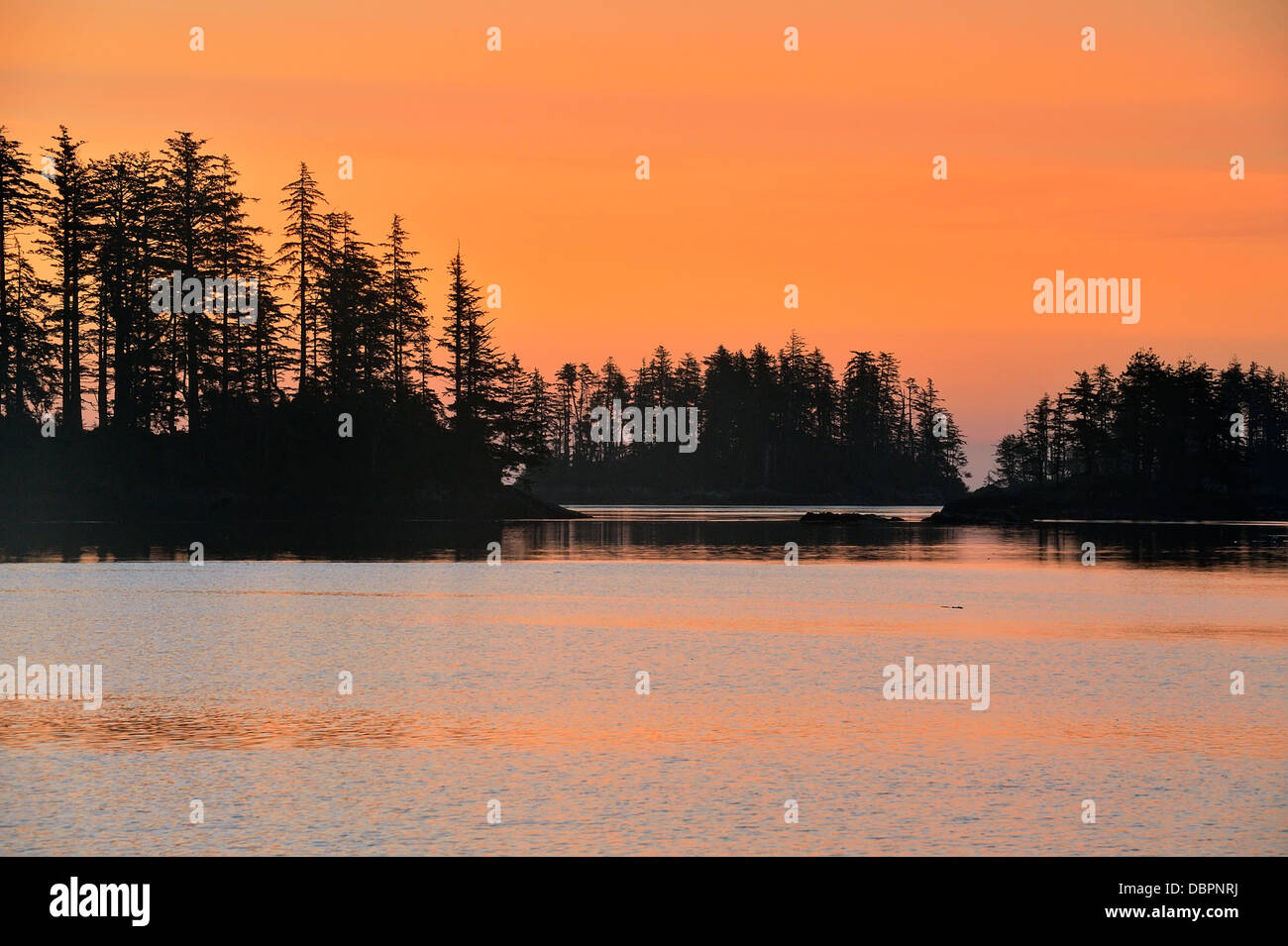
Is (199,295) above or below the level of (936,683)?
above

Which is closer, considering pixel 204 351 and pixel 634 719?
pixel 634 719

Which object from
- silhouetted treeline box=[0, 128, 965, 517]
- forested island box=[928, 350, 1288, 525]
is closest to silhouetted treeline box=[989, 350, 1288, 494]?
forested island box=[928, 350, 1288, 525]

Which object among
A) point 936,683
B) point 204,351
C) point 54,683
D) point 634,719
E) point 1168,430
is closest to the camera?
point 634,719

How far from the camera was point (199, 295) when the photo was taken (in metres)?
92.6

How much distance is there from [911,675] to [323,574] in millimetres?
27441

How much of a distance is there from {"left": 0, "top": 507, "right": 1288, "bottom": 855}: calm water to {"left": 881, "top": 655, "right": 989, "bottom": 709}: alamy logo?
0.37m

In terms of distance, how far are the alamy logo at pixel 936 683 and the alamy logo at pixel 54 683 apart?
43.1 ft

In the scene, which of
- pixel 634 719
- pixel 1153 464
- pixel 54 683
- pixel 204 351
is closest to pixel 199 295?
pixel 204 351
